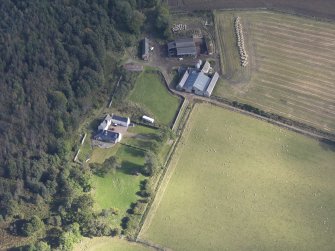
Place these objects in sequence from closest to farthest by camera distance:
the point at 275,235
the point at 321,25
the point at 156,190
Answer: the point at 275,235
the point at 156,190
the point at 321,25

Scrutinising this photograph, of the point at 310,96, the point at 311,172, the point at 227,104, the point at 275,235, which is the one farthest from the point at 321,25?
the point at 275,235

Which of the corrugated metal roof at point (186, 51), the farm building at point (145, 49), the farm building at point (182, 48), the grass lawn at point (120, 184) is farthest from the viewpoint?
the farm building at point (145, 49)

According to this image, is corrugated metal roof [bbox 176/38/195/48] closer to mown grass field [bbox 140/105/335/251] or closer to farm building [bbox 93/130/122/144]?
mown grass field [bbox 140/105/335/251]

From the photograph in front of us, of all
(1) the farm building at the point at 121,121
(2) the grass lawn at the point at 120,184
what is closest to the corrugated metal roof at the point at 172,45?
(1) the farm building at the point at 121,121

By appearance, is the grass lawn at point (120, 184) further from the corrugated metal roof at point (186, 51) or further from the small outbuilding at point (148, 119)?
the corrugated metal roof at point (186, 51)

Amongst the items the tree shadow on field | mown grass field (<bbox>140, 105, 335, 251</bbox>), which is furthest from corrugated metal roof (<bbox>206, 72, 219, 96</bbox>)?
the tree shadow on field

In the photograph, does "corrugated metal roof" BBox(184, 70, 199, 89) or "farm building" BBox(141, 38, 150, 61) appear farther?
"farm building" BBox(141, 38, 150, 61)

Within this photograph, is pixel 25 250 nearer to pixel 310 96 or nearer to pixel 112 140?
pixel 112 140
